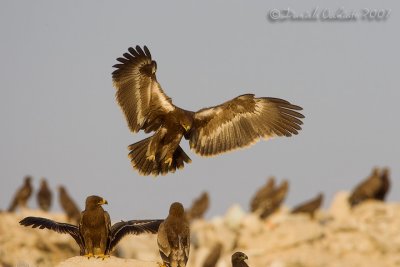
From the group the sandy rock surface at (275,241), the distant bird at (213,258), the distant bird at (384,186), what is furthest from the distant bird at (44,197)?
the distant bird at (384,186)

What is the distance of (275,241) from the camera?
99.1 ft

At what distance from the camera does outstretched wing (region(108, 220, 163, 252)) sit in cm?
1345

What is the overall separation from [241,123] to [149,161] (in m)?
1.79

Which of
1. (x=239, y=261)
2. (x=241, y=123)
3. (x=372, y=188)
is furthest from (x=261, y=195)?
(x=239, y=261)

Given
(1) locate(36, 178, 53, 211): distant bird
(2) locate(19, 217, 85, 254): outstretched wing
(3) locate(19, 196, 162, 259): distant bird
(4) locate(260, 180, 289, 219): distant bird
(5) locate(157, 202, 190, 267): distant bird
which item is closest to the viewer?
(5) locate(157, 202, 190, 267): distant bird

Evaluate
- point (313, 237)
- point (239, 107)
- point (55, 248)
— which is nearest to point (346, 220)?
point (313, 237)

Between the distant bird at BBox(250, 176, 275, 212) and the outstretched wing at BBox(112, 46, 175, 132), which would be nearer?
the outstretched wing at BBox(112, 46, 175, 132)

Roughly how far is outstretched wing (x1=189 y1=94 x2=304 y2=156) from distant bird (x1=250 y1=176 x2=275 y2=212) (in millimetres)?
15816

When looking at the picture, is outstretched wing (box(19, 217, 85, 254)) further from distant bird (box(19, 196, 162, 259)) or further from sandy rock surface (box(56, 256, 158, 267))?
sandy rock surface (box(56, 256, 158, 267))

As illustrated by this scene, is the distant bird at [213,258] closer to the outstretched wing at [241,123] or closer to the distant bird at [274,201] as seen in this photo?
the distant bird at [274,201]

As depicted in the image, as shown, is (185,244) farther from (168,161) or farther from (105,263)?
(168,161)

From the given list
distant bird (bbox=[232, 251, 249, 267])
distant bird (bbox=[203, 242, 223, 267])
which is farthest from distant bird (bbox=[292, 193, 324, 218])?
distant bird (bbox=[232, 251, 249, 267])

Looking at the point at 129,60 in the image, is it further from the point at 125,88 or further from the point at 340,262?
the point at 340,262

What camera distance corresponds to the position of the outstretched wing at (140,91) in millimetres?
17031
